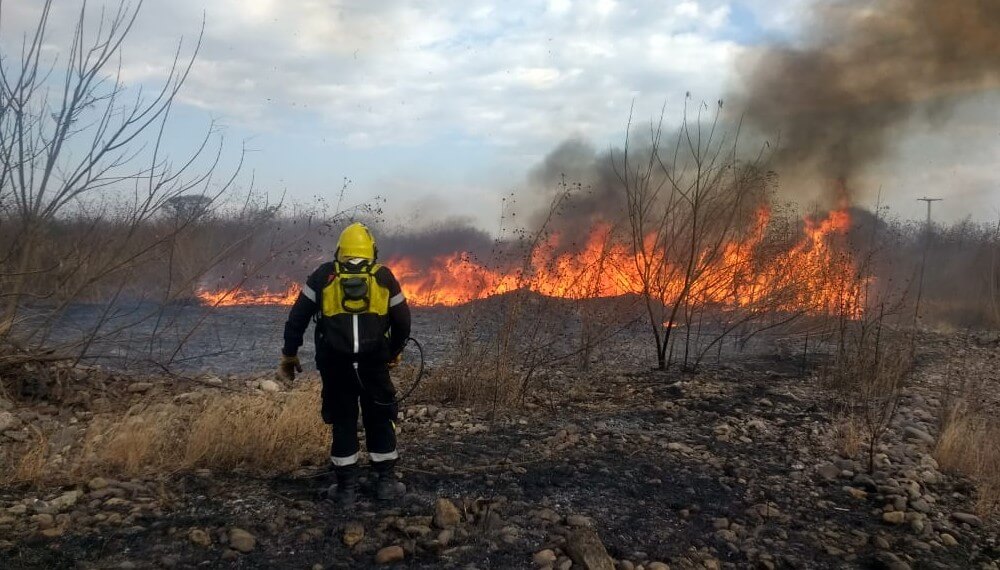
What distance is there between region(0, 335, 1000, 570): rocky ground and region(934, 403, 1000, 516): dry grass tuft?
14 centimetres

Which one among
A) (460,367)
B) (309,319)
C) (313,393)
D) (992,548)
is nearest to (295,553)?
(309,319)

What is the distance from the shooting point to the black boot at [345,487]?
3.82 m

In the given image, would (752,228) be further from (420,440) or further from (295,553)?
(295,553)

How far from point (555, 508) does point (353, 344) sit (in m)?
1.60

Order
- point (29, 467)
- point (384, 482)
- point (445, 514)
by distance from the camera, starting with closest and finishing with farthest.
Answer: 1. point (445, 514)
2. point (29, 467)
3. point (384, 482)

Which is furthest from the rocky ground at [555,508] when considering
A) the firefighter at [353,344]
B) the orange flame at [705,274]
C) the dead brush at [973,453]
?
the orange flame at [705,274]

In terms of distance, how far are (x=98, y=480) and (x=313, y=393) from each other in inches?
76.8

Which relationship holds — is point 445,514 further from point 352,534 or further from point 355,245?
point 355,245

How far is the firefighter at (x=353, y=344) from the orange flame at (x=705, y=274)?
302cm

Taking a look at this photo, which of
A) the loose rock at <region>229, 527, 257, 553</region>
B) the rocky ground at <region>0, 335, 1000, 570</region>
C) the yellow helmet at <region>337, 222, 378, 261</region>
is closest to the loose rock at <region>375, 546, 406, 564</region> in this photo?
the rocky ground at <region>0, 335, 1000, 570</region>

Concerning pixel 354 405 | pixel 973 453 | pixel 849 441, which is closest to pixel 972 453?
pixel 973 453

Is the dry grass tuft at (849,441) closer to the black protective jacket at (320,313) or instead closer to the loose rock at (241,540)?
the black protective jacket at (320,313)

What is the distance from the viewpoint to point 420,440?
5258 millimetres

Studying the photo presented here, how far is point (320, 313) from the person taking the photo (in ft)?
12.8
